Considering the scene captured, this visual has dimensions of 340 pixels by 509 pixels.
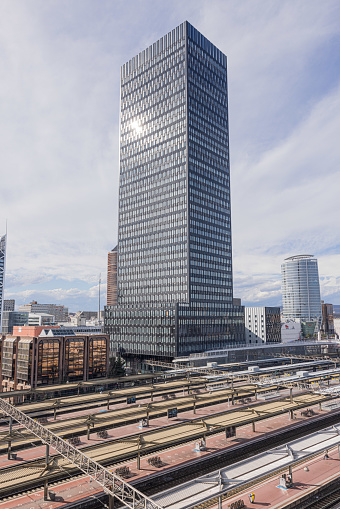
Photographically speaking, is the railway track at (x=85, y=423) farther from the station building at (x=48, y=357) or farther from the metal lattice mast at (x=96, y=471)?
the station building at (x=48, y=357)

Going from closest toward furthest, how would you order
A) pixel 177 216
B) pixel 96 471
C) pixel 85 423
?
pixel 96 471
pixel 85 423
pixel 177 216

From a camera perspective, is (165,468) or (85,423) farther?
(85,423)

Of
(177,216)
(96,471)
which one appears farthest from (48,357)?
(96,471)

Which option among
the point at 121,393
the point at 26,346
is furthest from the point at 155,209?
the point at 121,393

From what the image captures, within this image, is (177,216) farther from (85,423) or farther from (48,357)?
(85,423)

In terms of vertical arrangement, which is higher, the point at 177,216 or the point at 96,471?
the point at 177,216

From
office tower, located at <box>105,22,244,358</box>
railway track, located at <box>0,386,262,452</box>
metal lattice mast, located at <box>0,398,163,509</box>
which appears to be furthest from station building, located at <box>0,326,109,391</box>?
metal lattice mast, located at <box>0,398,163,509</box>

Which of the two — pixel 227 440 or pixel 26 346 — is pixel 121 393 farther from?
pixel 26 346

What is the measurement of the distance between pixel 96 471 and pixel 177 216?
141 m

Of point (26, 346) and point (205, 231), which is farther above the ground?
point (205, 231)

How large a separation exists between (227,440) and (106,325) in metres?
128

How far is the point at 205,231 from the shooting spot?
173125 millimetres

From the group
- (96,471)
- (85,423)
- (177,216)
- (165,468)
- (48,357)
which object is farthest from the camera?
(177,216)

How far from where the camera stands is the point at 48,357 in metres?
114
